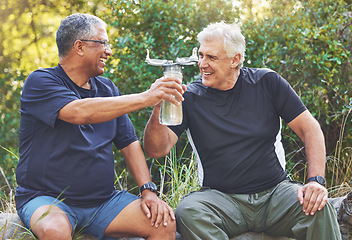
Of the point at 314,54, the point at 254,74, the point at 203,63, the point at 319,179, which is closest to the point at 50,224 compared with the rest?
the point at 203,63

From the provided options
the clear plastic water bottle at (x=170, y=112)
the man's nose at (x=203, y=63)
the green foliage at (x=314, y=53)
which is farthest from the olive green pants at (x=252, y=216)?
the green foliage at (x=314, y=53)

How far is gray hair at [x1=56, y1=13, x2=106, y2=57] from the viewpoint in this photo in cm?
280

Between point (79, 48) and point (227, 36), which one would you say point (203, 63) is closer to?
point (227, 36)

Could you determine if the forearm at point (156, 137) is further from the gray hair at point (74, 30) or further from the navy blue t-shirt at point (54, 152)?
the gray hair at point (74, 30)

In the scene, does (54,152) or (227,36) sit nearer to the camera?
(54,152)

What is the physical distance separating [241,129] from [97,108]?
104 cm

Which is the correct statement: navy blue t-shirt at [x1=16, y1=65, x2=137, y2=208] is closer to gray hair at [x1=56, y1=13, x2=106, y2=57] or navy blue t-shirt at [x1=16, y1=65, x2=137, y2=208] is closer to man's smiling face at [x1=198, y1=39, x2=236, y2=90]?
gray hair at [x1=56, y1=13, x2=106, y2=57]

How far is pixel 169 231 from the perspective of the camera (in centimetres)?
271

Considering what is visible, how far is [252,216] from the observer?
3.01 m

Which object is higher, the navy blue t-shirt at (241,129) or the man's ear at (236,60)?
the man's ear at (236,60)

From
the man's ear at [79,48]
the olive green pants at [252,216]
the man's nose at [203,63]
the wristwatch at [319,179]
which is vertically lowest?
the olive green pants at [252,216]

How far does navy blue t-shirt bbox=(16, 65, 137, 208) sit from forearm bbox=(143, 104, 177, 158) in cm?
34

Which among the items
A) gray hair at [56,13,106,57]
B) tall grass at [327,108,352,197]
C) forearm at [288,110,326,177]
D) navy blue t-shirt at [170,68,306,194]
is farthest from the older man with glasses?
tall grass at [327,108,352,197]

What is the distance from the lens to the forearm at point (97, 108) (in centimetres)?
254
